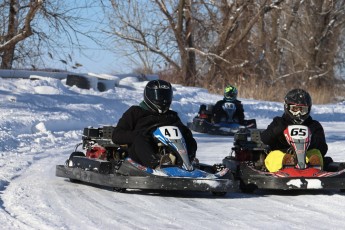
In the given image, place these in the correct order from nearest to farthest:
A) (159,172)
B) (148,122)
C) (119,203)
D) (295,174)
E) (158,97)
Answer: (119,203)
(159,172)
(295,174)
(148,122)
(158,97)

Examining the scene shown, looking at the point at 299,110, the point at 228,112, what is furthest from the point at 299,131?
the point at 228,112

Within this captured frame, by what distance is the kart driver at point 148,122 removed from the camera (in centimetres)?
A: 902

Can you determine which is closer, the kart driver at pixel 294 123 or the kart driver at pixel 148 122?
the kart driver at pixel 148 122

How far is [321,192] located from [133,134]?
7.10 ft

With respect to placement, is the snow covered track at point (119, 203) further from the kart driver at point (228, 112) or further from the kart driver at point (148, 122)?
the kart driver at point (228, 112)

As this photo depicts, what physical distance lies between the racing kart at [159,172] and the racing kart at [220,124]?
9071 millimetres

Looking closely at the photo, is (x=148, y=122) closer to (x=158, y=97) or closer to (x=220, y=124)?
(x=158, y=97)

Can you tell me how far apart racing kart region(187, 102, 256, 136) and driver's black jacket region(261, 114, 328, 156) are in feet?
29.1

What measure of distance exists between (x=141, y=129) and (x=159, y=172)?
0.84m

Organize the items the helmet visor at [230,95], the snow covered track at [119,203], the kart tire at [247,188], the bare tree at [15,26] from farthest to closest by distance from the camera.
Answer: the helmet visor at [230,95] → the bare tree at [15,26] → the kart tire at [247,188] → the snow covered track at [119,203]

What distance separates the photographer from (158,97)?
950cm

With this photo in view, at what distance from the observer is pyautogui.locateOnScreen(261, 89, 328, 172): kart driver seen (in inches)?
363

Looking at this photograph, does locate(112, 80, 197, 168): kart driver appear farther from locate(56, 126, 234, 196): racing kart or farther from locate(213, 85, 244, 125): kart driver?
locate(213, 85, 244, 125): kart driver

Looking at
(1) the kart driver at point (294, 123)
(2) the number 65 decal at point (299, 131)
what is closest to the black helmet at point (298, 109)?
(1) the kart driver at point (294, 123)
